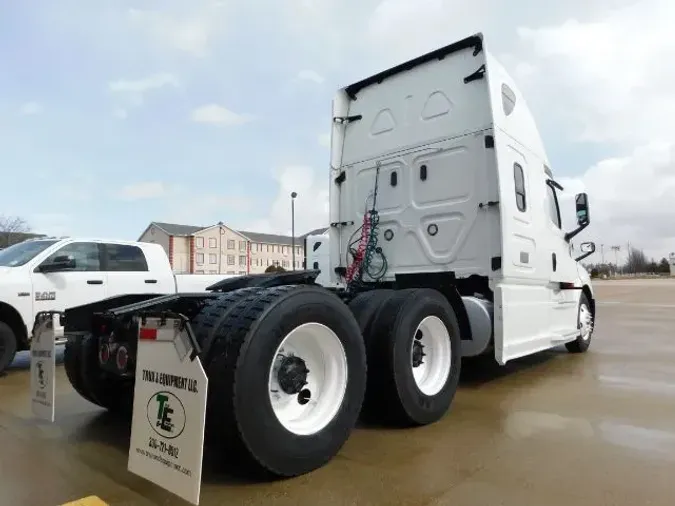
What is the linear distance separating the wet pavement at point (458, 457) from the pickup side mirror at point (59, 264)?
1729 millimetres

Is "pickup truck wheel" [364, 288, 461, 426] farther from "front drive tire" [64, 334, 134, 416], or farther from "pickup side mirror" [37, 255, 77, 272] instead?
"pickup side mirror" [37, 255, 77, 272]

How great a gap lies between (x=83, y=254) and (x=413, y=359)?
5.61 meters

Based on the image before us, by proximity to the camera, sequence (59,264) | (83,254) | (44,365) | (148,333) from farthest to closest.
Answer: (83,254), (59,264), (44,365), (148,333)

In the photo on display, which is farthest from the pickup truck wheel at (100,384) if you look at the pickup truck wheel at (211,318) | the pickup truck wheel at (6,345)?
the pickup truck wheel at (6,345)

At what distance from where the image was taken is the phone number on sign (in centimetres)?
234

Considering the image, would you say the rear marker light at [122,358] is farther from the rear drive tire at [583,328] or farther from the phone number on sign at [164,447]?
the rear drive tire at [583,328]

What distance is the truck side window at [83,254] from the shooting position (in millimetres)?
7324

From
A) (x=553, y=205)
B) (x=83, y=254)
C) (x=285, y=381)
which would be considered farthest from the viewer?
(x=83, y=254)

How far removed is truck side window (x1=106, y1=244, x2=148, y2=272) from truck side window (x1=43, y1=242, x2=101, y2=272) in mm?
189

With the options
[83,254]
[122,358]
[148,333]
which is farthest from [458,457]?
[83,254]

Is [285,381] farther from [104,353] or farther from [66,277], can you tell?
[66,277]

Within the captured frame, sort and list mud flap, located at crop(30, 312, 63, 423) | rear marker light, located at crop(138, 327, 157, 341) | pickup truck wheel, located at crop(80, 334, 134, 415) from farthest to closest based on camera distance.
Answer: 1. pickup truck wheel, located at crop(80, 334, 134, 415)
2. mud flap, located at crop(30, 312, 63, 423)
3. rear marker light, located at crop(138, 327, 157, 341)

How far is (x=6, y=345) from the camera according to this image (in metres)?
6.27

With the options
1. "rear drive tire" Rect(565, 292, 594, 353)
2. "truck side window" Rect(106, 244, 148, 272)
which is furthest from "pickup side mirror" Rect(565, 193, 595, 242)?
"truck side window" Rect(106, 244, 148, 272)
